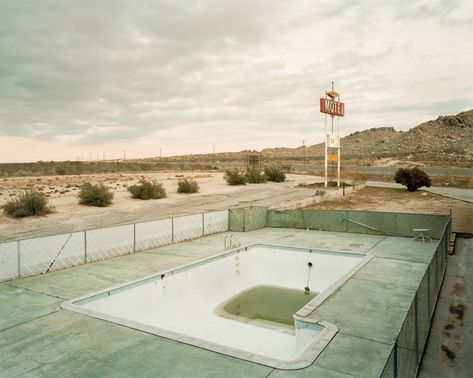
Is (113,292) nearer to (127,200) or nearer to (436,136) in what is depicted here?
(127,200)

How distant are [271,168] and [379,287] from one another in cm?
5750

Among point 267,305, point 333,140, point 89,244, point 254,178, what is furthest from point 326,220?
point 254,178

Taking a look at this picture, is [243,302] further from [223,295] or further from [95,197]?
[95,197]

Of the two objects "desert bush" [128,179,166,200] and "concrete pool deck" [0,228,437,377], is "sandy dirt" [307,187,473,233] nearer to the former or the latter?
"concrete pool deck" [0,228,437,377]

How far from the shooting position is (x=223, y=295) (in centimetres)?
1992

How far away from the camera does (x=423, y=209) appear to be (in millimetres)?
35312

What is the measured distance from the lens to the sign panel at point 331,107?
161ft

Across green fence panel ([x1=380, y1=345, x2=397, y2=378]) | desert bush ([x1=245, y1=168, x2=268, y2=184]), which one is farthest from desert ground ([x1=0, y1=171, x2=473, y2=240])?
green fence panel ([x1=380, y1=345, x2=397, y2=378])

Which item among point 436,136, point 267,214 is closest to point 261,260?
point 267,214

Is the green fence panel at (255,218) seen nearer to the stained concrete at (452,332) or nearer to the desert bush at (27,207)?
the stained concrete at (452,332)

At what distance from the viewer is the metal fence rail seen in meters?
15.0

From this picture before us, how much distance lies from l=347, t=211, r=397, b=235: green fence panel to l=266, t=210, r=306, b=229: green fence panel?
10.4 ft

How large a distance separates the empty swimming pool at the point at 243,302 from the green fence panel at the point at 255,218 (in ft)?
14.6

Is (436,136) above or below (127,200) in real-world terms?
above
